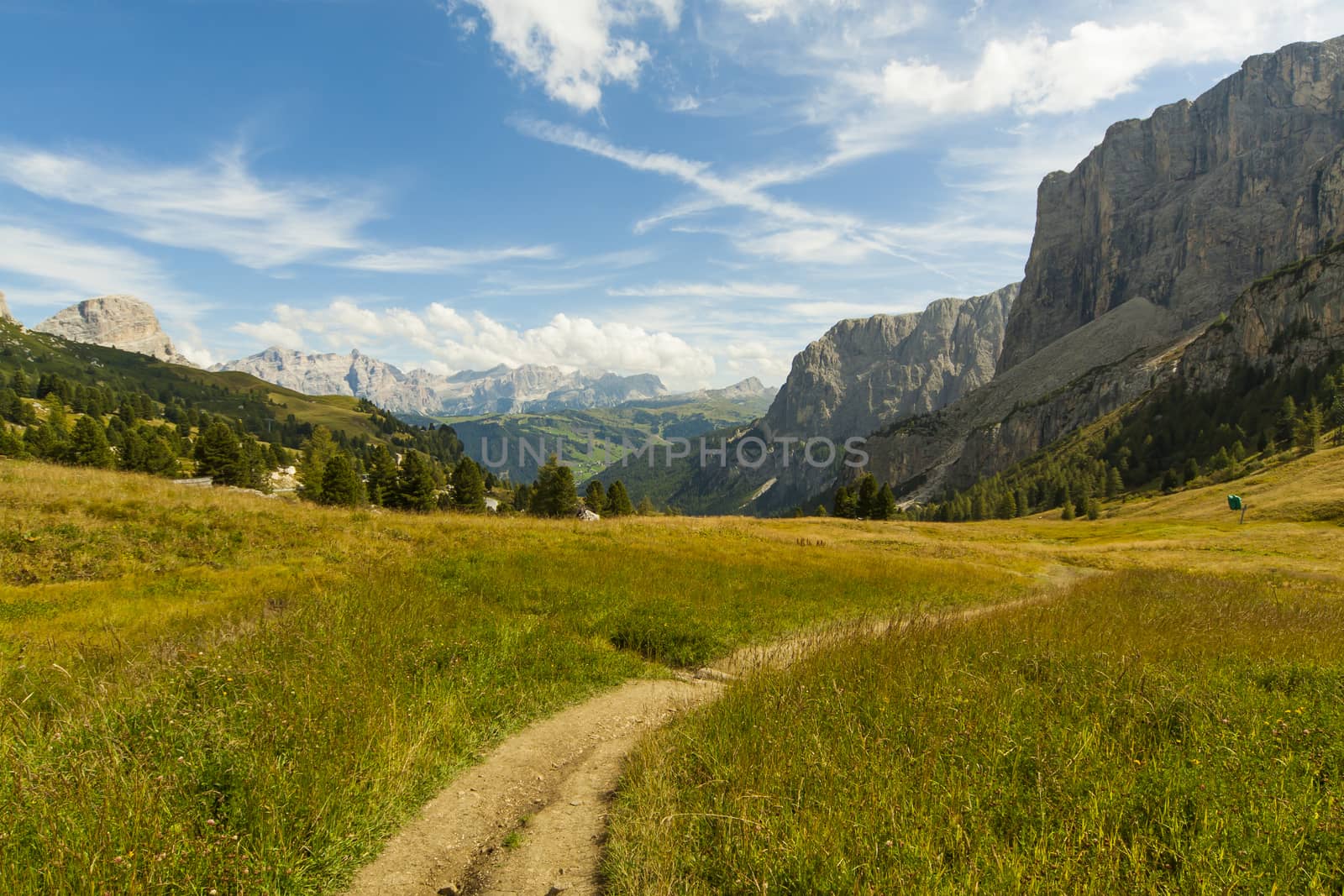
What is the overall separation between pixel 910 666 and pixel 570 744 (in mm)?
5034

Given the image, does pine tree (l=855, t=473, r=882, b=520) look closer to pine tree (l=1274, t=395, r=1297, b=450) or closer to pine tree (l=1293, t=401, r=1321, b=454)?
pine tree (l=1293, t=401, r=1321, b=454)

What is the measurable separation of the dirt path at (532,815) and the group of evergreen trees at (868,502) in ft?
247

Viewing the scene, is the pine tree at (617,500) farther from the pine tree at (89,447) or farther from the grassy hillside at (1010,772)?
the grassy hillside at (1010,772)

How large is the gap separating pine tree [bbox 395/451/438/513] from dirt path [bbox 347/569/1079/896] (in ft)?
198

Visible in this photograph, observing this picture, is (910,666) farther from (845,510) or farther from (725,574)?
(845,510)

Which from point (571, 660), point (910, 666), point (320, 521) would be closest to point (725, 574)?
point (571, 660)

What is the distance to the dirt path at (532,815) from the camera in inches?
204

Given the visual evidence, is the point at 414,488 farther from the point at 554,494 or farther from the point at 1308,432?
the point at 1308,432

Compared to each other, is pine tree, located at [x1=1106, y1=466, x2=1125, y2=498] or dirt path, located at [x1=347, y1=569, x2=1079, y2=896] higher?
dirt path, located at [x1=347, y1=569, x2=1079, y2=896]

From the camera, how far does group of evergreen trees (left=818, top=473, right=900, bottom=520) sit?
81.5m

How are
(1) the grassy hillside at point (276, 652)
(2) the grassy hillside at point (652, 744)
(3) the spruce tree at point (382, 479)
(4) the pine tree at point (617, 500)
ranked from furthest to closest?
(4) the pine tree at point (617, 500)
(3) the spruce tree at point (382, 479)
(1) the grassy hillside at point (276, 652)
(2) the grassy hillside at point (652, 744)

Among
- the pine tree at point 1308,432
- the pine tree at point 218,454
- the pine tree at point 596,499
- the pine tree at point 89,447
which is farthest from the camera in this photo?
the pine tree at point 1308,432

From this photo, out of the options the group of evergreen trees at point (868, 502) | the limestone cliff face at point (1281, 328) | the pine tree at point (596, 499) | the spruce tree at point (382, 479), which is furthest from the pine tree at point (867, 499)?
the limestone cliff face at point (1281, 328)

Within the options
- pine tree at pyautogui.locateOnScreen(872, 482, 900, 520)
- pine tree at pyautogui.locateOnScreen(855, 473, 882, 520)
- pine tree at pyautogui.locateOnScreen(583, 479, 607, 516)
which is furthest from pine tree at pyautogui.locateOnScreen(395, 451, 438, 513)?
pine tree at pyautogui.locateOnScreen(872, 482, 900, 520)
